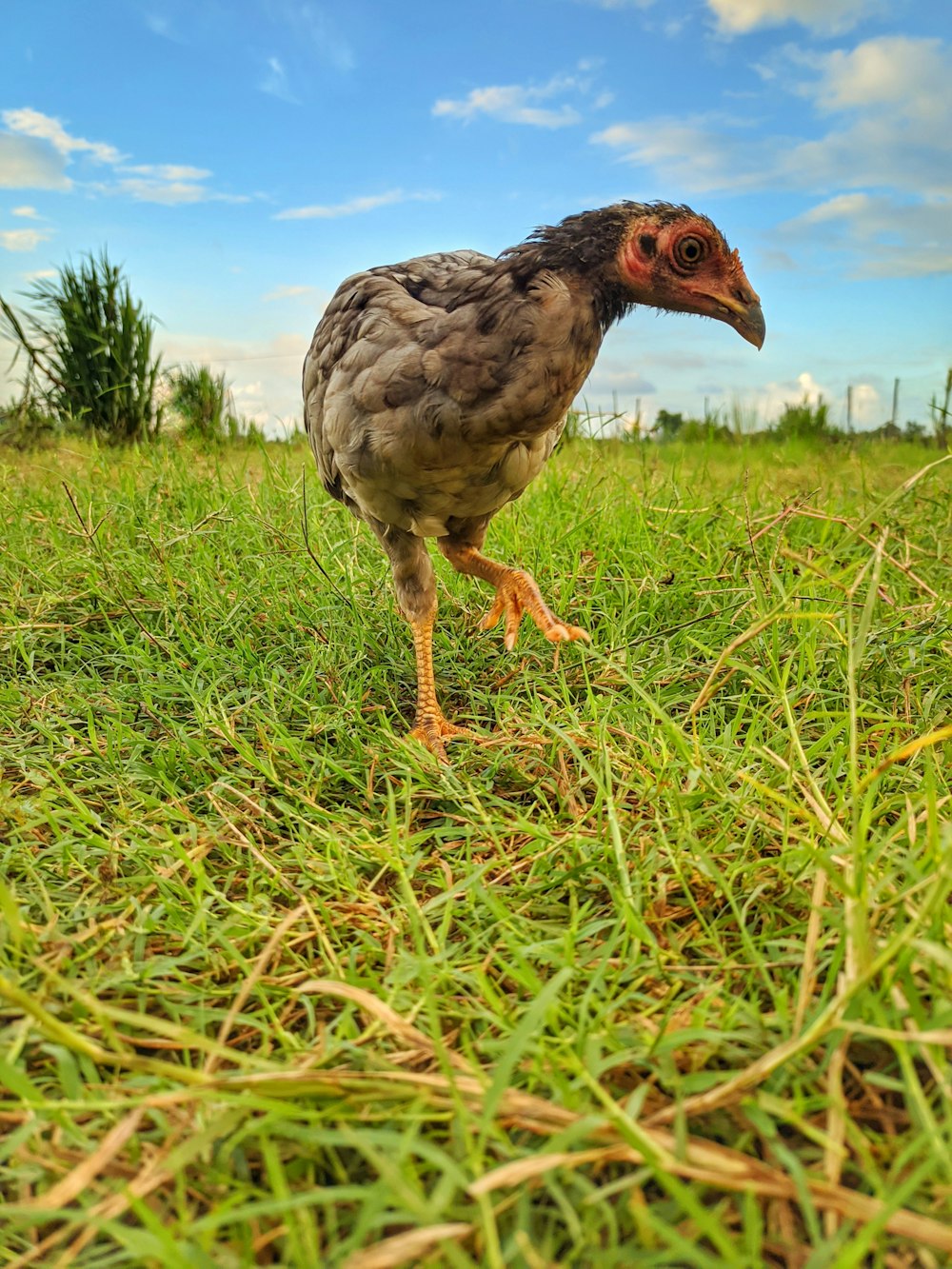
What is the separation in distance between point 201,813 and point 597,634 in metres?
1.25

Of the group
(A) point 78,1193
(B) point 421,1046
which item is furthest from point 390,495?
(A) point 78,1193

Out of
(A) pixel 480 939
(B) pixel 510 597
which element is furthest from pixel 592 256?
(A) pixel 480 939

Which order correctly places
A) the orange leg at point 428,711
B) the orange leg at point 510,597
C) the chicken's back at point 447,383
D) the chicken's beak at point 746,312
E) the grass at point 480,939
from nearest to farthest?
1. the grass at point 480,939
2. the chicken's back at point 447,383
3. the chicken's beak at point 746,312
4. the orange leg at point 428,711
5. the orange leg at point 510,597

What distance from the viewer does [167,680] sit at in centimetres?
256

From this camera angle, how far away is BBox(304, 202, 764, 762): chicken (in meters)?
1.83

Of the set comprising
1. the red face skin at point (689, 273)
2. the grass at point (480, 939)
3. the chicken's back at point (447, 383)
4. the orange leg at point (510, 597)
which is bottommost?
the grass at point (480, 939)

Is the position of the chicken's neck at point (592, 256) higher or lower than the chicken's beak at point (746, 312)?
higher

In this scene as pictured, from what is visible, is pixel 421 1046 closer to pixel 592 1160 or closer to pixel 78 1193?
pixel 592 1160

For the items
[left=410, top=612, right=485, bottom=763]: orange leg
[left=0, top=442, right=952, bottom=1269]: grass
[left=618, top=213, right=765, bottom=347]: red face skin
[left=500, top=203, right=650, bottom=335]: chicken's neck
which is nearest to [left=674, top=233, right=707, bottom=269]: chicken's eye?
[left=618, top=213, right=765, bottom=347]: red face skin

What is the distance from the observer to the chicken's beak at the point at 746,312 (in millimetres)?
1941

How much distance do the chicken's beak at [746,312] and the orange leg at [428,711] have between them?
1.05 m

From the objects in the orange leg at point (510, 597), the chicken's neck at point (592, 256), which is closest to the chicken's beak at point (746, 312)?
the chicken's neck at point (592, 256)

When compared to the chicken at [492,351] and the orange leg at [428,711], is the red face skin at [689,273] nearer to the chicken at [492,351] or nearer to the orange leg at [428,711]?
the chicken at [492,351]

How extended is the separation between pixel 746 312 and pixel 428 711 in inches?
48.1
